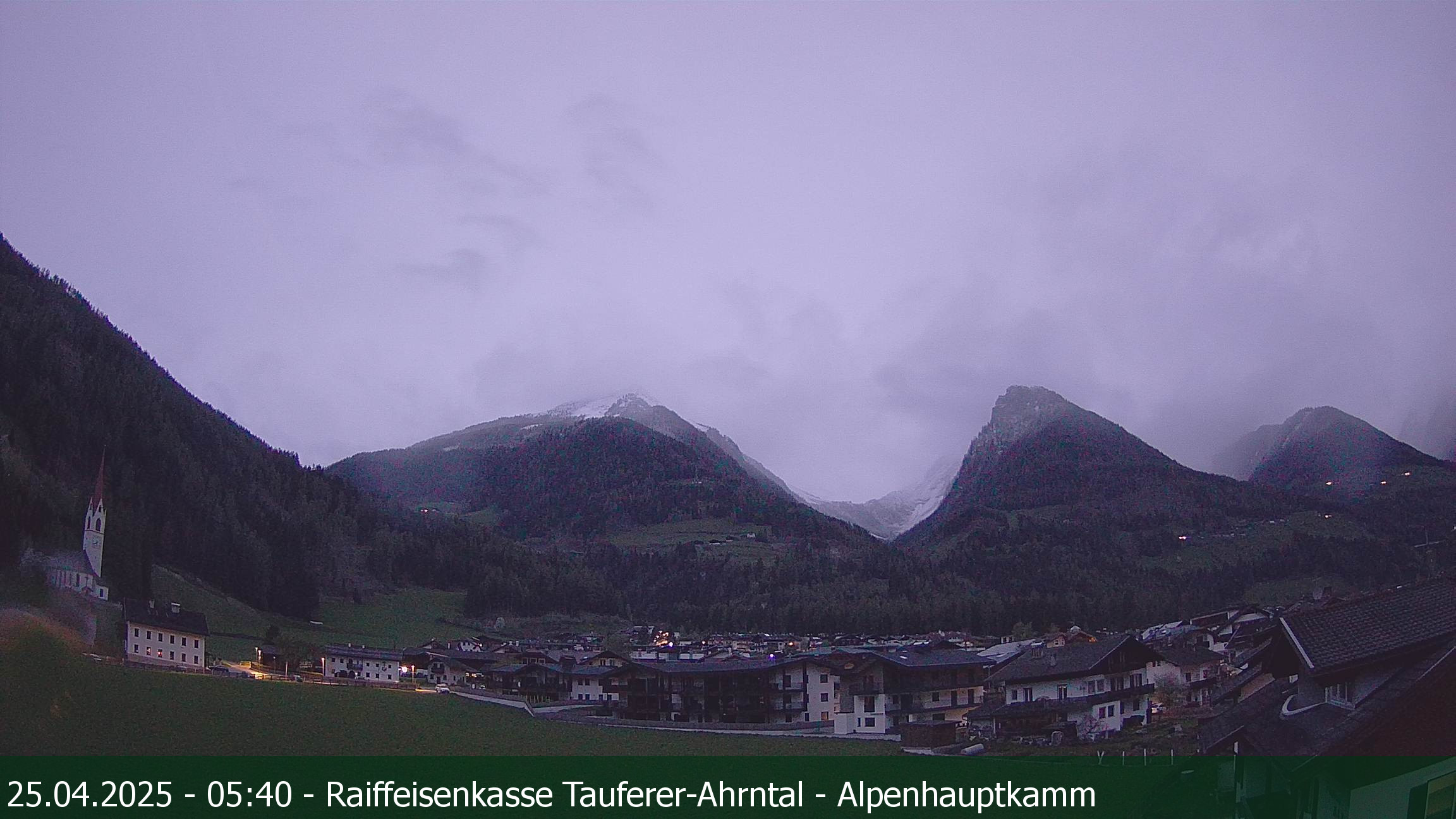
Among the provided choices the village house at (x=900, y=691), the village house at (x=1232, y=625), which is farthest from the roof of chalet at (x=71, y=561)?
the village house at (x=1232, y=625)

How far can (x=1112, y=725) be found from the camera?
156ft

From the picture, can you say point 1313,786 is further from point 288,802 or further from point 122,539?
point 122,539

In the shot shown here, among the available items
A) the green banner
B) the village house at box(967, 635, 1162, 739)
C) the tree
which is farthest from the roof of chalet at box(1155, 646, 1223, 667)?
the green banner

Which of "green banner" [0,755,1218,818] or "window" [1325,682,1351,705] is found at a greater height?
"window" [1325,682,1351,705]

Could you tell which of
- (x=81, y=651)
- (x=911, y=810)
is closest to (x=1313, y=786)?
(x=911, y=810)

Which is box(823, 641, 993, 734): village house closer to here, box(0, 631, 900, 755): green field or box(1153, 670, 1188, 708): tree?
box(0, 631, 900, 755): green field

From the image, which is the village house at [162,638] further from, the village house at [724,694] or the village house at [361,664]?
the village house at [724,694]

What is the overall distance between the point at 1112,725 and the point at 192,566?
94.7 metres

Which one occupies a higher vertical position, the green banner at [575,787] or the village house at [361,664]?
the village house at [361,664]

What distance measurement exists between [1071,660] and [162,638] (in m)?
53.0

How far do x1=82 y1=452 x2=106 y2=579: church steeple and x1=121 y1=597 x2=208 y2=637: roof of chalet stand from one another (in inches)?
320

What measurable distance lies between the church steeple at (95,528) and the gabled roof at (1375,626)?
77842mm

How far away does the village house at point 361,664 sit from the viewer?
247ft

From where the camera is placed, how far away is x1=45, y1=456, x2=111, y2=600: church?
61.1 metres
